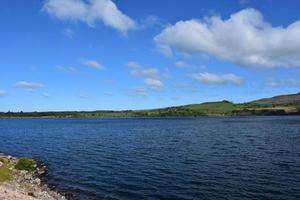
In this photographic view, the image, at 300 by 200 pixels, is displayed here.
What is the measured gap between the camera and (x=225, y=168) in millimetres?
59750

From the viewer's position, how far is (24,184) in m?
49.3

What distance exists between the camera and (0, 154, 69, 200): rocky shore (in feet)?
121

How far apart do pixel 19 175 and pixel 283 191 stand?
36067 millimetres

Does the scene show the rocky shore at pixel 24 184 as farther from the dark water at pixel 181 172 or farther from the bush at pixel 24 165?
the dark water at pixel 181 172

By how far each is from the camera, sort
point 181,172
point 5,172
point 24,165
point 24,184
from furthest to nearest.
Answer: point 24,165
point 181,172
point 5,172
point 24,184

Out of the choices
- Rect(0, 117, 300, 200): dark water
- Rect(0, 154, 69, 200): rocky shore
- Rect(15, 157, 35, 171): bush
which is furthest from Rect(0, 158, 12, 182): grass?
Rect(0, 117, 300, 200): dark water

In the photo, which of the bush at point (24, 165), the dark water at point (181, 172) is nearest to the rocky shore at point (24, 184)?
the bush at point (24, 165)

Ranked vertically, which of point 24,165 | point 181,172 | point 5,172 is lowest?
point 181,172

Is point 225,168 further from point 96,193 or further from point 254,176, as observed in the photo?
point 96,193

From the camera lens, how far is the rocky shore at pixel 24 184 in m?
37.0

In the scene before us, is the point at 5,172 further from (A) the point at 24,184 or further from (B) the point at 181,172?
(B) the point at 181,172


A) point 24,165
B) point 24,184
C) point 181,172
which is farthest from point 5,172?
point 181,172

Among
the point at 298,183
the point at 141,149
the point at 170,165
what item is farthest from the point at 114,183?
the point at 141,149

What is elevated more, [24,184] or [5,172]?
[5,172]
